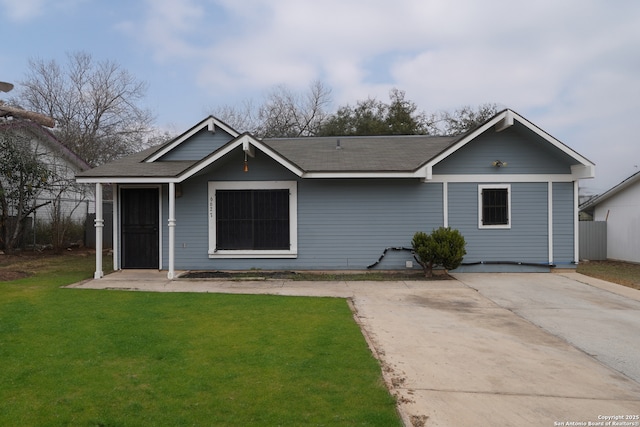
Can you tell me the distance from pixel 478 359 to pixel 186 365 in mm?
3168

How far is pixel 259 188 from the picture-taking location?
11.4 m

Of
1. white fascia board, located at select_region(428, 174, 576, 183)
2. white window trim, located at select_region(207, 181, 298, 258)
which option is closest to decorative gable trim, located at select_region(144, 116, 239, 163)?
white window trim, located at select_region(207, 181, 298, 258)

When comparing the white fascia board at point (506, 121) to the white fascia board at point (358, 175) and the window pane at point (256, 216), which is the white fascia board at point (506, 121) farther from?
the window pane at point (256, 216)

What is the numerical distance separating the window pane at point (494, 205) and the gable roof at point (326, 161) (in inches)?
62.9

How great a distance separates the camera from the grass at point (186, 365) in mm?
3377

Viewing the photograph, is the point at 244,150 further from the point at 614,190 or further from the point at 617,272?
the point at 614,190

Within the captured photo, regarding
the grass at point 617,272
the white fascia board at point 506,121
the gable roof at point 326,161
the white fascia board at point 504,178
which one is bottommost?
the grass at point 617,272

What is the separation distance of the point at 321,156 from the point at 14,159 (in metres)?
11.1

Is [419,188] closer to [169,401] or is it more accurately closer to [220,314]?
[220,314]

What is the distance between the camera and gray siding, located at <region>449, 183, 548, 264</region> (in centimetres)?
1138

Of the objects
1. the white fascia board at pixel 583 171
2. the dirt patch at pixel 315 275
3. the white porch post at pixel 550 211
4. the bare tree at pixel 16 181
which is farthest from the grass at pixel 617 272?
the bare tree at pixel 16 181

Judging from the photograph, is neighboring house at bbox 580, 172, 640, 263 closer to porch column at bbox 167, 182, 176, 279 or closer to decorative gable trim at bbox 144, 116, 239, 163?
decorative gable trim at bbox 144, 116, 239, 163

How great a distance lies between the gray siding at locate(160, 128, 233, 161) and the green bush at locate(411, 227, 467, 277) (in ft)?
20.1

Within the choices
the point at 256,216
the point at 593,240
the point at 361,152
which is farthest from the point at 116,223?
the point at 593,240
